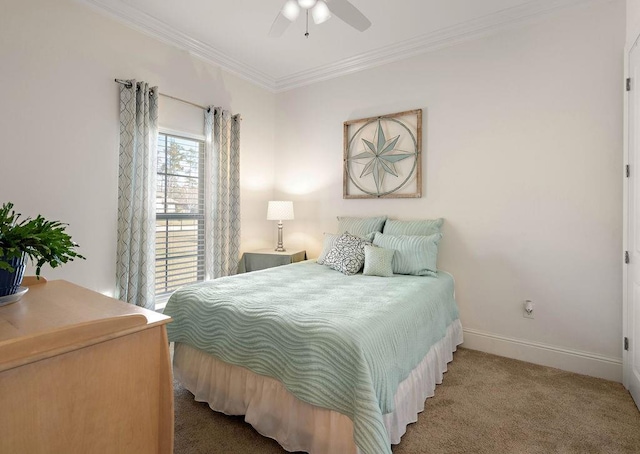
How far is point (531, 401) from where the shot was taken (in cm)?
216

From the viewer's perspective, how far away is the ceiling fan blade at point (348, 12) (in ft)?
6.90

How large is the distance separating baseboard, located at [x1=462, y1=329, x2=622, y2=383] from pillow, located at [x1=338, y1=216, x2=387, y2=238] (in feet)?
4.11

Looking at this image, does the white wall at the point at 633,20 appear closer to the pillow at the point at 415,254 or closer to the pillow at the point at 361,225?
the pillow at the point at 415,254

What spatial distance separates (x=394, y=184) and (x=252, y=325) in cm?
222

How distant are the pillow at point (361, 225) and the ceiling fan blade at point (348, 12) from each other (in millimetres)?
1722

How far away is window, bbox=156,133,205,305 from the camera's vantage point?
3240 mm

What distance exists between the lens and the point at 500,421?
1.94 m

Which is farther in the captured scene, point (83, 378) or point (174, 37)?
point (174, 37)

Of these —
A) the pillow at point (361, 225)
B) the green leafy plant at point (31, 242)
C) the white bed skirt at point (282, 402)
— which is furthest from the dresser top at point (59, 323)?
the pillow at point (361, 225)

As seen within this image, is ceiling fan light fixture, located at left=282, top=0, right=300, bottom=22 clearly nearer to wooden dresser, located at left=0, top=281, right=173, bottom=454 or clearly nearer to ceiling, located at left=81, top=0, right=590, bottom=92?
ceiling, located at left=81, top=0, right=590, bottom=92

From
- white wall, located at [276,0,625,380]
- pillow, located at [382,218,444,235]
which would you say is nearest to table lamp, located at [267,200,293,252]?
white wall, located at [276,0,625,380]

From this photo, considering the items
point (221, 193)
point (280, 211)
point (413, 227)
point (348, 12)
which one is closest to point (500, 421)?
point (413, 227)

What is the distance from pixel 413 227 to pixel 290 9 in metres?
2.00

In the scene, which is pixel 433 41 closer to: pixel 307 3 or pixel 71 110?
pixel 307 3
